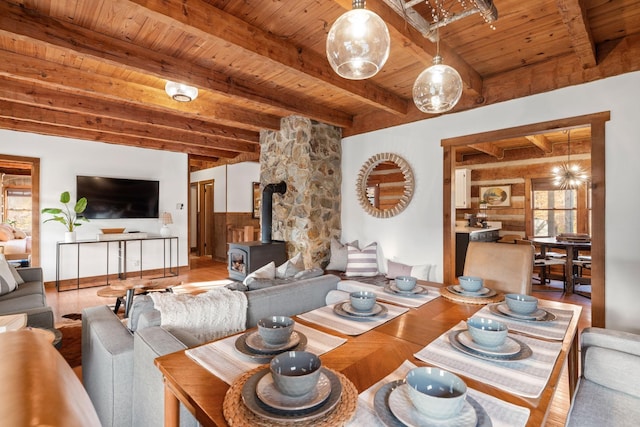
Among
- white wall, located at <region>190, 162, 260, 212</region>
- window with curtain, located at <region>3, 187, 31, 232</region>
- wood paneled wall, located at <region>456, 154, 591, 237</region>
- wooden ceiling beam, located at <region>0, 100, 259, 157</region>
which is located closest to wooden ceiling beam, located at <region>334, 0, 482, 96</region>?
wood paneled wall, located at <region>456, 154, 591, 237</region>

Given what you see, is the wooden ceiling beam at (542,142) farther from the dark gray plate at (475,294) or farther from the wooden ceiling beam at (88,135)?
→ the wooden ceiling beam at (88,135)

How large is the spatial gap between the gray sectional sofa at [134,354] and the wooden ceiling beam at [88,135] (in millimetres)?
3994

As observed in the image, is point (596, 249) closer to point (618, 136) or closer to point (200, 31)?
point (618, 136)

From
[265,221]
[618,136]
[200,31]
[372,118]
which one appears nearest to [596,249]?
[618,136]

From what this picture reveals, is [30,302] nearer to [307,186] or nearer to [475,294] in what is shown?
[307,186]

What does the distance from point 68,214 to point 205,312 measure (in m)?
4.99

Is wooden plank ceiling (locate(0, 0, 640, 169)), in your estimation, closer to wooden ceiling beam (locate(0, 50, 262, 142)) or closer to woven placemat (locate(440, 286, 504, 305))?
wooden ceiling beam (locate(0, 50, 262, 142))

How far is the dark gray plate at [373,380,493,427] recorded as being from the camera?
2.25 feet

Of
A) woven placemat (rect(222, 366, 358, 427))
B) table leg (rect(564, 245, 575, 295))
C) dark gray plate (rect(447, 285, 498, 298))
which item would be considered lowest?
table leg (rect(564, 245, 575, 295))

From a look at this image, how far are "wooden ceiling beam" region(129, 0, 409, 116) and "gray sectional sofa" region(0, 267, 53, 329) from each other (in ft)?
7.50

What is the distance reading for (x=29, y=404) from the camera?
1.52 ft

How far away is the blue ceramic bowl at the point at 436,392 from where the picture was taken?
663 mm

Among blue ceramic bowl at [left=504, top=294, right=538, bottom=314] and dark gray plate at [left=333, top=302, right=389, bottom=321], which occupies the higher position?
blue ceramic bowl at [left=504, top=294, right=538, bottom=314]

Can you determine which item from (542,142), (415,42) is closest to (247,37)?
(415,42)
